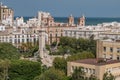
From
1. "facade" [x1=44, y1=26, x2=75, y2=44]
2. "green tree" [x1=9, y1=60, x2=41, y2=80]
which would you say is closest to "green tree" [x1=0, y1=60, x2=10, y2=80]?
"green tree" [x1=9, y1=60, x2=41, y2=80]

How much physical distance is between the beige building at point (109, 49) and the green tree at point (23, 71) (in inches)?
424

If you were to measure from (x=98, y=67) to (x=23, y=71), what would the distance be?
35.9 ft

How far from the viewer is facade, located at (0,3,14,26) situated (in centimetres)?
12875

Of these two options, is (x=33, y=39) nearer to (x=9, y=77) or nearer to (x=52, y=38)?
(x=52, y=38)

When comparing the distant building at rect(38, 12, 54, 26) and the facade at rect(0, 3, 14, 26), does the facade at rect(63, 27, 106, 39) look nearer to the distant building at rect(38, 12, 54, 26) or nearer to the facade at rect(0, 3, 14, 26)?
the distant building at rect(38, 12, 54, 26)

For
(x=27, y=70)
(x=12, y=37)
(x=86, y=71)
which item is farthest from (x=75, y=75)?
(x=12, y=37)

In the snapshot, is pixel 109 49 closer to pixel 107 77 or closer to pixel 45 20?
pixel 107 77

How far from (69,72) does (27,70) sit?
586cm

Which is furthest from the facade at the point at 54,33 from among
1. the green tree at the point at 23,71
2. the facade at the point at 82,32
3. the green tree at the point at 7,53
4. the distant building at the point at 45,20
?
the green tree at the point at 23,71

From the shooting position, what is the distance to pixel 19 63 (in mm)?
52156

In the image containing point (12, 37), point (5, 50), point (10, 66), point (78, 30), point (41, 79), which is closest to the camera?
point (41, 79)

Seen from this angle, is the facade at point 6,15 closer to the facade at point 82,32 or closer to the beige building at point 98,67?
the facade at point 82,32

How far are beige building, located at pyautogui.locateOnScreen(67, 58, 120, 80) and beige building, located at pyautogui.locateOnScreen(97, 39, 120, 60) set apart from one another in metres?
6.61

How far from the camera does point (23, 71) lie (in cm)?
5156
